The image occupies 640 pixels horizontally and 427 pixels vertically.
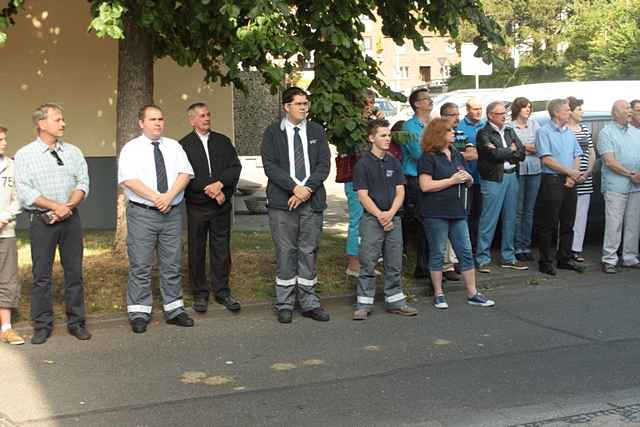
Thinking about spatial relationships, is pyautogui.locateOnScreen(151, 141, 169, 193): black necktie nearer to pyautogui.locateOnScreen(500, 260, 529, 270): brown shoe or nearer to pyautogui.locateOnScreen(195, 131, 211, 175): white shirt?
pyautogui.locateOnScreen(195, 131, 211, 175): white shirt

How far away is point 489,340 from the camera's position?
24.5ft

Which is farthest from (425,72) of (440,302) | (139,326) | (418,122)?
(139,326)

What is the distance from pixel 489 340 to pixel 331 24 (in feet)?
10.4

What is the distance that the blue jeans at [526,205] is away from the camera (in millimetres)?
10406

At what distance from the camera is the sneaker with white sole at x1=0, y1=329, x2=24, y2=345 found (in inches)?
290

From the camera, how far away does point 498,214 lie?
10141mm

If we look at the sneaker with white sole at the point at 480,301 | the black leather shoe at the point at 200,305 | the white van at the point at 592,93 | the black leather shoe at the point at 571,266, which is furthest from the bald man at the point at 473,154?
the black leather shoe at the point at 200,305

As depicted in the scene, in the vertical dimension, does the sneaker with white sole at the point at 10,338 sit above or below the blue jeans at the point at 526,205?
below

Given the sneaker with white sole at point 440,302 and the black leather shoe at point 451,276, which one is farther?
the black leather shoe at point 451,276

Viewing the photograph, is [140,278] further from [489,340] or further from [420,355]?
[489,340]

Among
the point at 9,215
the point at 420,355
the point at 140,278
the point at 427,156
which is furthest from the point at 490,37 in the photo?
the point at 9,215

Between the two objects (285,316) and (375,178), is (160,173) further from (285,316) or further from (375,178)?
(375,178)

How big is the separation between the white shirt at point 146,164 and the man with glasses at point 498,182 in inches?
139

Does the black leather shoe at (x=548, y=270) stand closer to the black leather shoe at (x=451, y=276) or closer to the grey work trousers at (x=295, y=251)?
the black leather shoe at (x=451, y=276)
